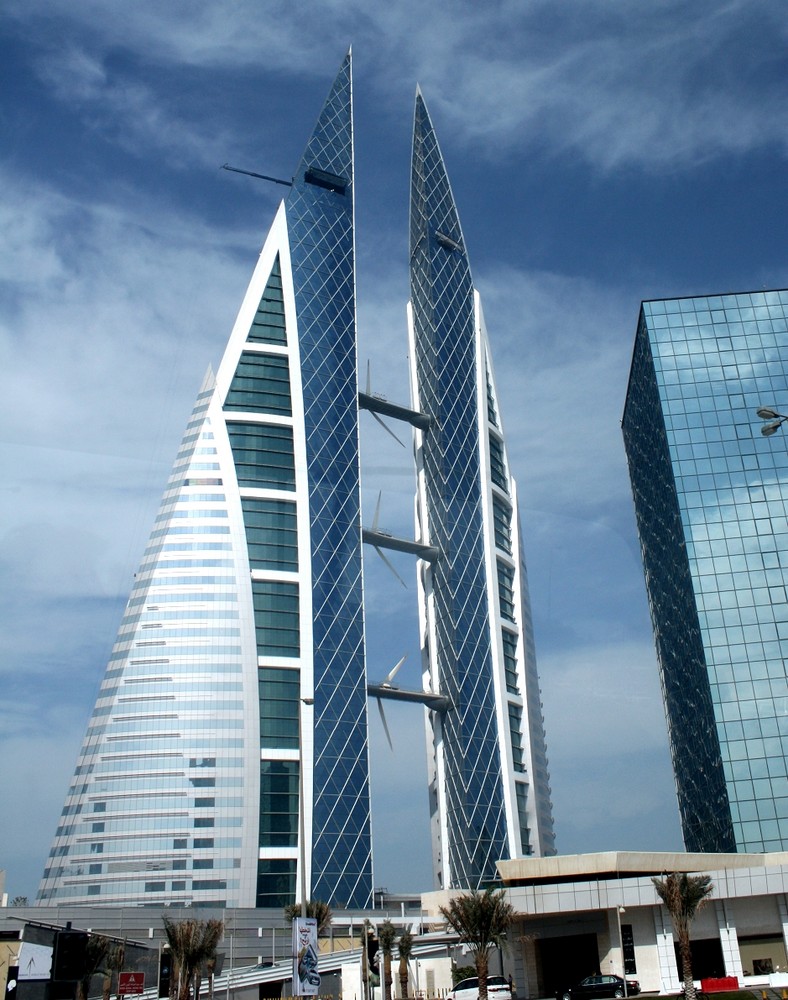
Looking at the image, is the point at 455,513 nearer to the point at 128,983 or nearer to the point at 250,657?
the point at 250,657

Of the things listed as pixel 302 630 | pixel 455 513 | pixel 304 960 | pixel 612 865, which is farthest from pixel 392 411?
pixel 304 960

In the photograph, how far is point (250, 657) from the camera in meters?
90.8

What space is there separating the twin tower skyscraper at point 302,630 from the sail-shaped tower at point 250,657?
19 cm

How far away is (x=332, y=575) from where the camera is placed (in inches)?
3814

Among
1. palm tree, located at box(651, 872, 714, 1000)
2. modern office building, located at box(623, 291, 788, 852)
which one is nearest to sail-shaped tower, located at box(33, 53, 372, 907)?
modern office building, located at box(623, 291, 788, 852)

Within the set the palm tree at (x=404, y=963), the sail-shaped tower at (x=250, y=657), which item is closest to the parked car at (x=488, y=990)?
the palm tree at (x=404, y=963)

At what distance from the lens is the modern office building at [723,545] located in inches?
2889

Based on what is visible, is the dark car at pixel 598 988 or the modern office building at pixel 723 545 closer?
the dark car at pixel 598 988

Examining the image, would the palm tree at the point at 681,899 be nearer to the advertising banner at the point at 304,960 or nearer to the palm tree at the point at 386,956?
the palm tree at the point at 386,956

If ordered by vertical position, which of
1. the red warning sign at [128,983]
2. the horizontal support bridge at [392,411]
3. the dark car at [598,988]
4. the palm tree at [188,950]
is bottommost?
the dark car at [598,988]

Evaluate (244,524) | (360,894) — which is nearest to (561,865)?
(360,894)

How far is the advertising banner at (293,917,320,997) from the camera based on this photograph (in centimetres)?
2673

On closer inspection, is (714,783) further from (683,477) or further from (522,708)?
(522,708)

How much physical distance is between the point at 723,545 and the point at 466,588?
3603cm
